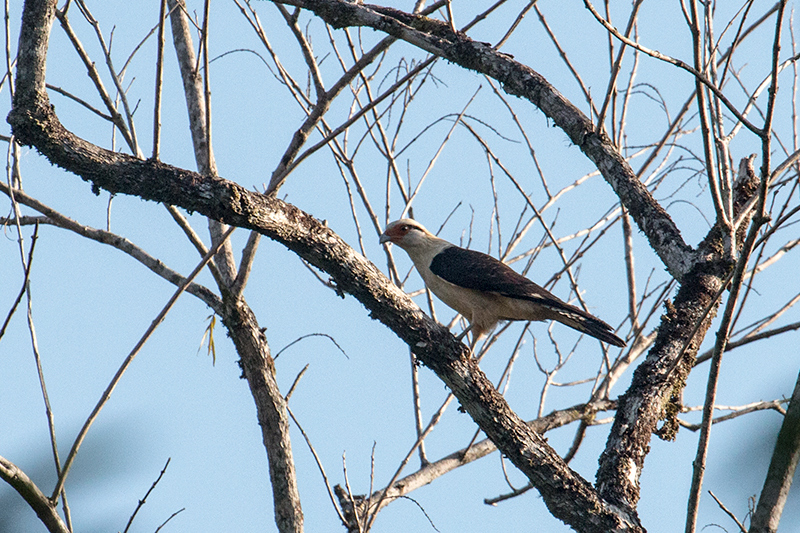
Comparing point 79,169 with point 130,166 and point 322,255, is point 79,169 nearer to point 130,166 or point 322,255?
point 130,166

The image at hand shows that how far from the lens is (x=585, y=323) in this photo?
5035mm

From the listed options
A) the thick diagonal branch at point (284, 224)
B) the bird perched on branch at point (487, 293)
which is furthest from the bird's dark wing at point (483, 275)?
the thick diagonal branch at point (284, 224)

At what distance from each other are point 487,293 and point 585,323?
2.66 feet

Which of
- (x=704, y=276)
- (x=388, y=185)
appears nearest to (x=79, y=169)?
(x=388, y=185)

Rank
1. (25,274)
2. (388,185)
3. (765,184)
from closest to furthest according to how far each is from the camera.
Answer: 1. (765,184)
2. (25,274)
3. (388,185)

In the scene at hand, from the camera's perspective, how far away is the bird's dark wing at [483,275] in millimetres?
5379

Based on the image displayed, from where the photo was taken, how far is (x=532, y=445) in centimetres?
353

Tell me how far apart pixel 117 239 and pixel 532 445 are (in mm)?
2829

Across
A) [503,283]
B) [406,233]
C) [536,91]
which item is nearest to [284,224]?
[536,91]

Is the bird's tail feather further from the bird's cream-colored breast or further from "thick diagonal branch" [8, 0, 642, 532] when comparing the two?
"thick diagonal branch" [8, 0, 642, 532]

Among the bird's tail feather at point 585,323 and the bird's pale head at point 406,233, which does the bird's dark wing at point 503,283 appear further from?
the bird's pale head at point 406,233

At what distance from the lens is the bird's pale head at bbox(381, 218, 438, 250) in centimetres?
632

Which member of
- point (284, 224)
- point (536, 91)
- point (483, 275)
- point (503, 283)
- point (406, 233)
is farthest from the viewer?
point (406, 233)

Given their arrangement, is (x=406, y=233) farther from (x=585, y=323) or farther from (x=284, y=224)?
(x=284, y=224)
